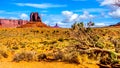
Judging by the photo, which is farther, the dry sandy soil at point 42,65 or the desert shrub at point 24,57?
the desert shrub at point 24,57

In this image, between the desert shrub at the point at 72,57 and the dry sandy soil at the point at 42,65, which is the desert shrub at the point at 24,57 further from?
the desert shrub at the point at 72,57

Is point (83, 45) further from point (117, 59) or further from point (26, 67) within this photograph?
point (26, 67)

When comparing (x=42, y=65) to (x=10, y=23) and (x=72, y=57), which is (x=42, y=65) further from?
(x=10, y=23)

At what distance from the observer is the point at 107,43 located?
15133 millimetres

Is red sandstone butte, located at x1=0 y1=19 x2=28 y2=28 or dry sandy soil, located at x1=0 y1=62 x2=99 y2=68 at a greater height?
red sandstone butte, located at x1=0 y1=19 x2=28 y2=28

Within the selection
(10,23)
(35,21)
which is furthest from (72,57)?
(10,23)

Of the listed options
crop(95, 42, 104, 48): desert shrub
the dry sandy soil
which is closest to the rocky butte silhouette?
crop(95, 42, 104, 48): desert shrub

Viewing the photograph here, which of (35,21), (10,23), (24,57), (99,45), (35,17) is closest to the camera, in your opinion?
(99,45)

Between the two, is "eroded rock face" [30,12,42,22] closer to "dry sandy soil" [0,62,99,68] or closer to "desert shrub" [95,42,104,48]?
"desert shrub" [95,42,104,48]

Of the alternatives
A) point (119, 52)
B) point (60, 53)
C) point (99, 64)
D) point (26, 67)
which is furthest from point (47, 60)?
point (119, 52)

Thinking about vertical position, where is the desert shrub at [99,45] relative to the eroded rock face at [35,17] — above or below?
below

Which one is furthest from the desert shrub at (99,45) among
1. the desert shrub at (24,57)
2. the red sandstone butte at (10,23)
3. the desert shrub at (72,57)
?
the red sandstone butte at (10,23)

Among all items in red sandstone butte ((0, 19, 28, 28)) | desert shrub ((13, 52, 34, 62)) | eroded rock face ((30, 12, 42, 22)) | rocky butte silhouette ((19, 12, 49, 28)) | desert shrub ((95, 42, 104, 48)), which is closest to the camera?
desert shrub ((95, 42, 104, 48))

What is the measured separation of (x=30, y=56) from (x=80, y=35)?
291 cm
